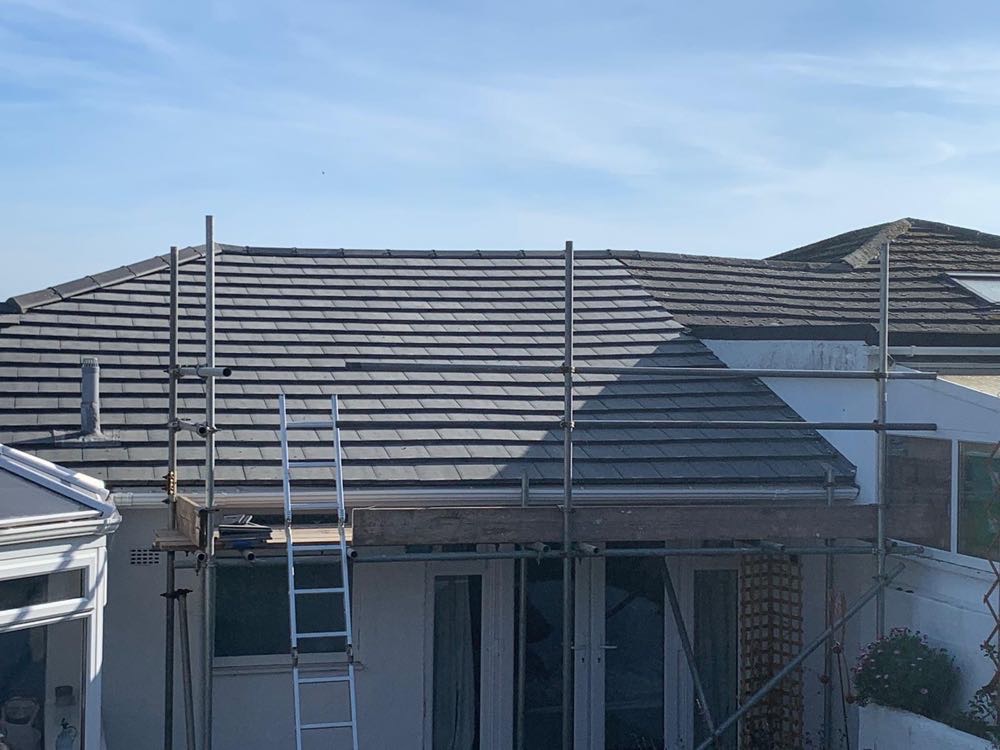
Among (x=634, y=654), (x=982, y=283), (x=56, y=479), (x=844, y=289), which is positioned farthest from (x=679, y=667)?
(x=982, y=283)

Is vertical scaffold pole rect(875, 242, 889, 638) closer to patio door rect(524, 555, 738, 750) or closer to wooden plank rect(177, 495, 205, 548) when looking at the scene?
patio door rect(524, 555, 738, 750)

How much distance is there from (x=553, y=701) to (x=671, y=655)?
113 cm

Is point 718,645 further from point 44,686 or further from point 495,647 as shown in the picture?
point 44,686

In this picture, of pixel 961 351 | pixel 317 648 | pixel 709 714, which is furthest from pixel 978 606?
pixel 317 648

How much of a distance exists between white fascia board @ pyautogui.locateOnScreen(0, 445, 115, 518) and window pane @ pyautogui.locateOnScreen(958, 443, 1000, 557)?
6106mm

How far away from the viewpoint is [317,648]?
362 inches

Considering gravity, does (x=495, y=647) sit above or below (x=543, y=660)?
above

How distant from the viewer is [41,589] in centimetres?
727

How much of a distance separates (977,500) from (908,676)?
1.39 m

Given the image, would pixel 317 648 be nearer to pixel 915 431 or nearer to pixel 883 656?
pixel 883 656

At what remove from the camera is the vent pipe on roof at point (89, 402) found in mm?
9078

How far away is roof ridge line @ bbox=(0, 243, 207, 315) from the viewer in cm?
1078

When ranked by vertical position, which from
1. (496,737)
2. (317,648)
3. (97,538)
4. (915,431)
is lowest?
(496,737)

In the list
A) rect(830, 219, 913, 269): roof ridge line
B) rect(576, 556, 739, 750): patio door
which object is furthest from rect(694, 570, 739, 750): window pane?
rect(830, 219, 913, 269): roof ridge line
